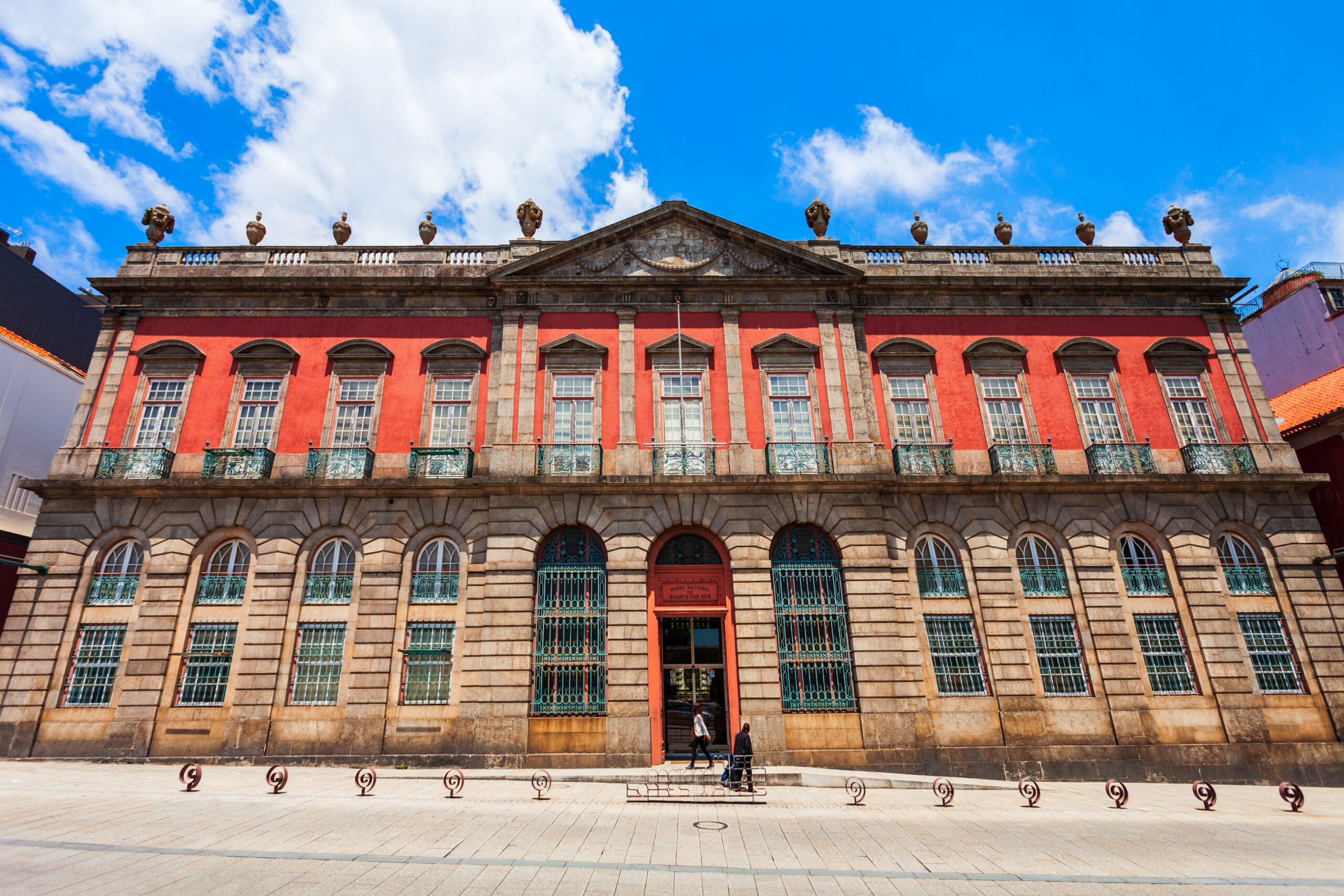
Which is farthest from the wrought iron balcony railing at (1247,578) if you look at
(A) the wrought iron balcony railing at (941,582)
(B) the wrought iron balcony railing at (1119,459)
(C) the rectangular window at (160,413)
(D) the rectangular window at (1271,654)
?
(C) the rectangular window at (160,413)

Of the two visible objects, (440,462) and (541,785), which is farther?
(440,462)

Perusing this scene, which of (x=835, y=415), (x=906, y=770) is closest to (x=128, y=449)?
(x=835, y=415)

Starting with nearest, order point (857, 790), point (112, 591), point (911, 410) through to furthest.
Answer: point (857, 790) → point (112, 591) → point (911, 410)

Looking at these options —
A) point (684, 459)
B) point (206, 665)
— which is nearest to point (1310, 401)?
point (684, 459)

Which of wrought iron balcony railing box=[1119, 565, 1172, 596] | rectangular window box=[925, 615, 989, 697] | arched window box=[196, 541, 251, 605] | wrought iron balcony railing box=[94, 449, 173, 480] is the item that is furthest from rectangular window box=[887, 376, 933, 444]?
wrought iron balcony railing box=[94, 449, 173, 480]

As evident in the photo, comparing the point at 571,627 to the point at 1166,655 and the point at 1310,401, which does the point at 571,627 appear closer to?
the point at 1166,655

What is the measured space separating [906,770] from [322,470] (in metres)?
16.9

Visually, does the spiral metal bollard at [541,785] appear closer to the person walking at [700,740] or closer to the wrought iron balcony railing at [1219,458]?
the person walking at [700,740]

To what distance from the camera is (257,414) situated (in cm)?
1850

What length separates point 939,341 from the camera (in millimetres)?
19641

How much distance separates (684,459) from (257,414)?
12.3 m

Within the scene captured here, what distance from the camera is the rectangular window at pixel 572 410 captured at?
18047 millimetres

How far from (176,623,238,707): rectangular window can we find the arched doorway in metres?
10.8

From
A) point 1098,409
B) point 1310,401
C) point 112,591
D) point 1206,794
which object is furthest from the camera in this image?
point 1310,401
